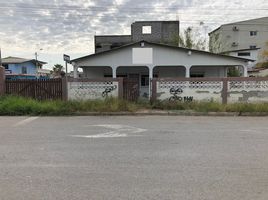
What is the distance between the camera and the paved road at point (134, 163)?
3949 millimetres

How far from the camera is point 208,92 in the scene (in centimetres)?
1386

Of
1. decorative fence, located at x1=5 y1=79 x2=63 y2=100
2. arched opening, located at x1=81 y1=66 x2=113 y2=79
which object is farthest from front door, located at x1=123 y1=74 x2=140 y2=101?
arched opening, located at x1=81 y1=66 x2=113 y2=79

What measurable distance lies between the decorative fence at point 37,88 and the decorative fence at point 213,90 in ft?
16.7

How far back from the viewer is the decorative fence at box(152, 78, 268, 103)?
13.6m

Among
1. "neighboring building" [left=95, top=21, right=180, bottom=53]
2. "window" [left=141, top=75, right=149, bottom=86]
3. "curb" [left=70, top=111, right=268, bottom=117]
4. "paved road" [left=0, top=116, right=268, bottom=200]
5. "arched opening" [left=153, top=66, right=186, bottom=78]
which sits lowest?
"paved road" [left=0, top=116, right=268, bottom=200]

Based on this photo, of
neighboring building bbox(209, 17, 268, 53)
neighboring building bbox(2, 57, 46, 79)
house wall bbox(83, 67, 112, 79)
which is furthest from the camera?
neighboring building bbox(209, 17, 268, 53)

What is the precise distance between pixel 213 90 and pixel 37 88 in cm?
921

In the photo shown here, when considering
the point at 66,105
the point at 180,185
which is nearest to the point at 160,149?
the point at 180,185

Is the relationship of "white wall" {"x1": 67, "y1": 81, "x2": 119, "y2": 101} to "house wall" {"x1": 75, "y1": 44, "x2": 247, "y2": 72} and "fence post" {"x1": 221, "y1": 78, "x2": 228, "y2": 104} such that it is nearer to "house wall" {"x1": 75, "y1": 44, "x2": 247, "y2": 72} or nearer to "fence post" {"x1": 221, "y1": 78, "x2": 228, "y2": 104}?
"house wall" {"x1": 75, "y1": 44, "x2": 247, "y2": 72}

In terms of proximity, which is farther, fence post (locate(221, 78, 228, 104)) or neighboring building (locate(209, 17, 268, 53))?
neighboring building (locate(209, 17, 268, 53))

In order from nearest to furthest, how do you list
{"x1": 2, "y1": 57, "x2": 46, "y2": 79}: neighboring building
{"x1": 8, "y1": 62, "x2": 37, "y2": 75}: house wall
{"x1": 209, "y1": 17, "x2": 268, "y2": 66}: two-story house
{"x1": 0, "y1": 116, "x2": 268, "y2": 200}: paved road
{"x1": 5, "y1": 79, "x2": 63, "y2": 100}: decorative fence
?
{"x1": 0, "y1": 116, "x2": 268, "y2": 200}: paved road → {"x1": 5, "y1": 79, "x2": 63, "y2": 100}: decorative fence → {"x1": 2, "y1": 57, "x2": 46, "y2": 79}: neighboring building → {"x1": 8, "y1": 62, "x2": 37, "y2": 75}: house wall → {"x1": 209, "y1": 17, "x2": 268, "y2": 66}: two-story house

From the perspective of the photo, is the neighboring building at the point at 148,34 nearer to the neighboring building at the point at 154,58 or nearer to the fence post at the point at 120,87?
the neighboring building at the point at 154,58

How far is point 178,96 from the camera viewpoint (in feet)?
45.9

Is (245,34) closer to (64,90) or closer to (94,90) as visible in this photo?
(94,90)
